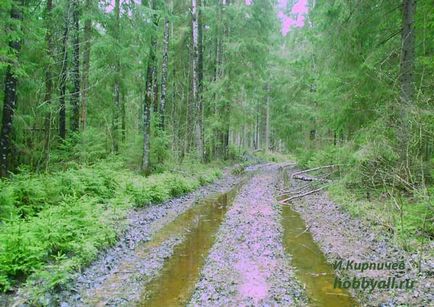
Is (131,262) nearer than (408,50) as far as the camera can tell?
Yes

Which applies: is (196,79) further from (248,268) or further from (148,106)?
(248,268)

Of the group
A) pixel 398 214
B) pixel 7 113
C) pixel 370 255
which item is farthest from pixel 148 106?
pixel 370 255

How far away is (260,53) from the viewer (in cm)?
2531

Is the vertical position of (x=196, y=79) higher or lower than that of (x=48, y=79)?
higher

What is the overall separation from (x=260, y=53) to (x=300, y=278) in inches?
832

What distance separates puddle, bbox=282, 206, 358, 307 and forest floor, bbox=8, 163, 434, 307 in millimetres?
70

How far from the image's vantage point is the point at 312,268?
7352mm

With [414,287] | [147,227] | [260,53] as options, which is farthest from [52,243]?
[260,53]

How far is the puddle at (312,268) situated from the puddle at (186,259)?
215 cm

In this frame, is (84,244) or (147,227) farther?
(147,227)

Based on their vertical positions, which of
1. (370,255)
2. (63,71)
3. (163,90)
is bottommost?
(370,255)

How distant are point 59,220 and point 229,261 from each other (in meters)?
3.83

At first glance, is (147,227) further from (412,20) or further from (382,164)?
(412,20)

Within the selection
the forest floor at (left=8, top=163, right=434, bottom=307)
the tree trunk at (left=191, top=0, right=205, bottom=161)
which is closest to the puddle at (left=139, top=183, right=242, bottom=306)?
the forest floor at (left=8, top=163, right=434, bottom=307)
